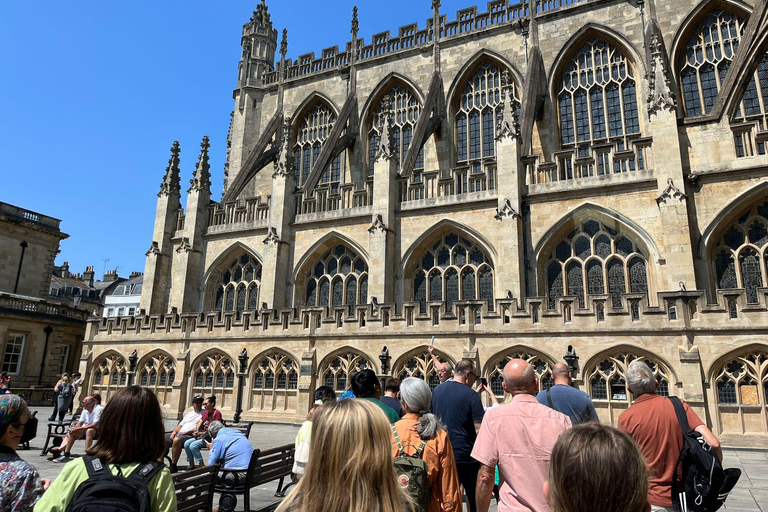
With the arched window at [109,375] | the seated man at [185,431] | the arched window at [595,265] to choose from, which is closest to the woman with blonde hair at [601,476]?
the seated man at [185,431]

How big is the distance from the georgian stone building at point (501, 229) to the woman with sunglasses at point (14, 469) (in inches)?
469

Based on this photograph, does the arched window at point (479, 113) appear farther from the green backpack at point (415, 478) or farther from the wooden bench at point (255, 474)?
the green backpack at point (415, 478)

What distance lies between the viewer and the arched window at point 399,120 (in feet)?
86.5

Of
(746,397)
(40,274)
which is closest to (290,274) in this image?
(746,397)

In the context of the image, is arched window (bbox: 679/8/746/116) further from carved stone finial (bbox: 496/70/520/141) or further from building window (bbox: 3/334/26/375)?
building window (bbox: 3/334/26/375)

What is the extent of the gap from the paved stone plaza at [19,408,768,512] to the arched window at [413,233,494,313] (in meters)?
7.65

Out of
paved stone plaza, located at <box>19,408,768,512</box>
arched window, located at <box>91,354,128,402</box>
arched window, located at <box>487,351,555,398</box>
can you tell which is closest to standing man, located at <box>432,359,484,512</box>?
paved stone plaza, located at <box>19,408,768,512</box>

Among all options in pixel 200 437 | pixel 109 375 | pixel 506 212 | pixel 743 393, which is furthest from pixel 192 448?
pixel 109 375

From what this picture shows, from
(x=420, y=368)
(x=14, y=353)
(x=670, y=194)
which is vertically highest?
(x=670, y=194)

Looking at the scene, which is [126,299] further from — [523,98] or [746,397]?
[746,397]

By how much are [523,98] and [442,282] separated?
29.4ft

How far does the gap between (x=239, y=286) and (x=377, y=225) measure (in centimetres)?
764

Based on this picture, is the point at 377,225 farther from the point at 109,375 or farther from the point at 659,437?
the point at 659,437

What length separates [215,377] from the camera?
17.5 metres
